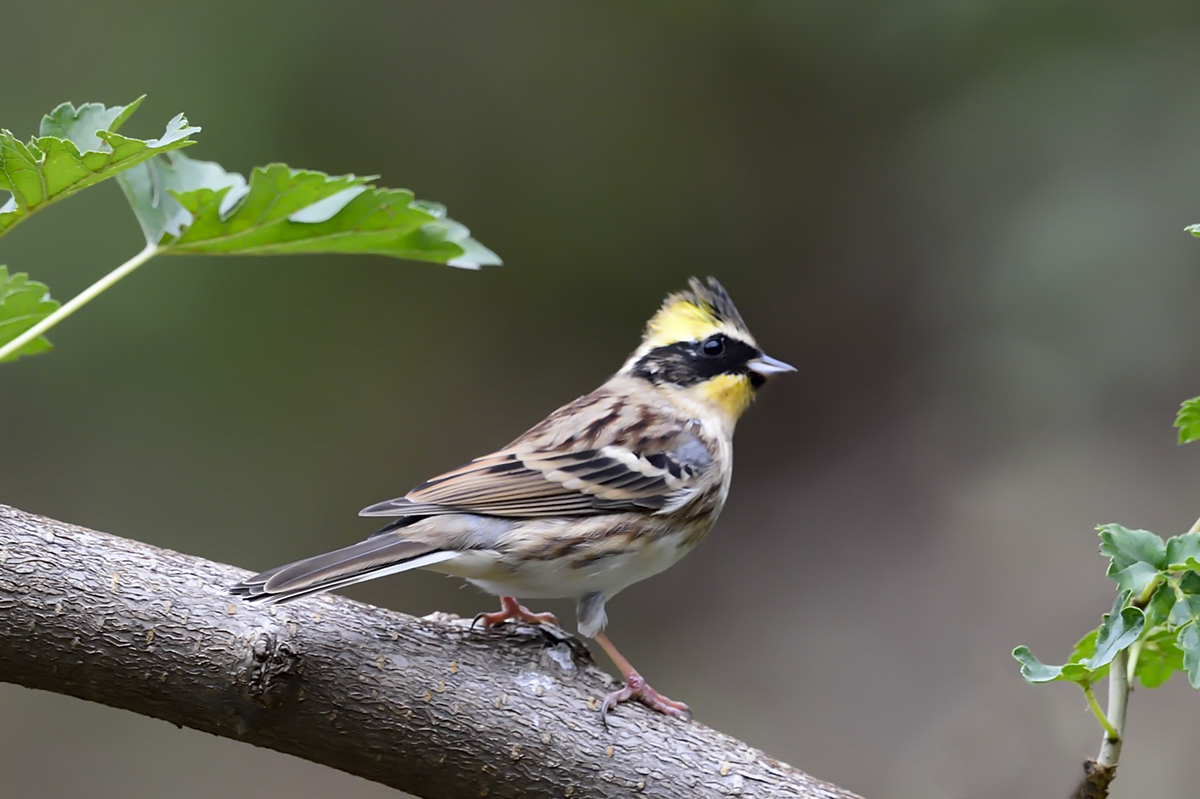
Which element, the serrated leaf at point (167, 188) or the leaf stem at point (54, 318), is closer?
the leaf stem at point (54, 318)

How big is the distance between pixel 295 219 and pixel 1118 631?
5.74 ft

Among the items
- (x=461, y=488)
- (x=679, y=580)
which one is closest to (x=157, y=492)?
(x=679, y=580)

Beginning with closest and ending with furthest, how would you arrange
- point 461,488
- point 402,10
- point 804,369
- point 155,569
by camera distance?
1. point 155,569
2. point 461,488
3. point 402,10
4. point 804,369

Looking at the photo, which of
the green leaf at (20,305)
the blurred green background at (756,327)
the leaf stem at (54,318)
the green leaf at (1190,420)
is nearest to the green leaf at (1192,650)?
the green leaf at (1190,420)

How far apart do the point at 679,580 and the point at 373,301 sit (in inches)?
98.7

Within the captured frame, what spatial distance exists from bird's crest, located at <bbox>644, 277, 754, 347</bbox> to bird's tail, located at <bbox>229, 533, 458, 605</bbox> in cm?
124

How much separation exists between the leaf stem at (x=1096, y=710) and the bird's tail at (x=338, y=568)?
1397mm

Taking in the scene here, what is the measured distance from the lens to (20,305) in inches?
92.2

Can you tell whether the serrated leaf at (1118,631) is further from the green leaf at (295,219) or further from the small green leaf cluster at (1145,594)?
the green leaf at (295,219)

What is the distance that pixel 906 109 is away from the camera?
270 inches

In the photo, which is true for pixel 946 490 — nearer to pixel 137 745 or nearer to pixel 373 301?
pixel 373 301

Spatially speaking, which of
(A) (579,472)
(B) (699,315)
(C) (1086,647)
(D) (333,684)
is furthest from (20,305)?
(C) (1086,647)

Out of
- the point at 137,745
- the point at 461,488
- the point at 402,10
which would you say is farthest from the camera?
the point at 402,10

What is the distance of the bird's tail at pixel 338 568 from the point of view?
2.27m
